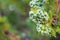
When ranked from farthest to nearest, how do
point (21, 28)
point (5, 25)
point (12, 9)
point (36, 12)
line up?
point (21, 28), point (12, 9), point (5, 25), point (36, 12)

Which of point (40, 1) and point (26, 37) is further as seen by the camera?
point (26, 37)

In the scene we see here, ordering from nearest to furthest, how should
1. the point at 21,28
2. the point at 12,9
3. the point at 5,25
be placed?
1. the point at 5,25
2. the point at 12,9
3. the point at 21,28

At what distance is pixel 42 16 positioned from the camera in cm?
127

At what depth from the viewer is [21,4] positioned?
4.94 feet

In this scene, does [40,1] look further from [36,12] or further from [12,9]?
[12,9]

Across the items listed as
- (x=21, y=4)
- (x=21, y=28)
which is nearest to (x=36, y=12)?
(x=21, y=4)

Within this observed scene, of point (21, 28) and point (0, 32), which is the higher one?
point (21, 28)

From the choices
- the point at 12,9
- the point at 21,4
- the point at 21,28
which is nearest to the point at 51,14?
the point at 21,4

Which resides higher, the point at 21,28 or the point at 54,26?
the point at 21,28

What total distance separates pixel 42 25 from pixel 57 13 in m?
0.13

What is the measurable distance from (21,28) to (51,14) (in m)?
0.69

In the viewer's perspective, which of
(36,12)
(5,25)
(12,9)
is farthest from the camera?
(12,9)

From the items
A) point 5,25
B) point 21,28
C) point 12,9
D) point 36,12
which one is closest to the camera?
point 36,12

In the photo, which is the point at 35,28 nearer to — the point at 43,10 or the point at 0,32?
the point at 43,10
